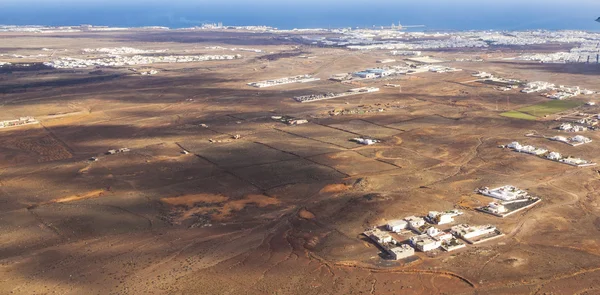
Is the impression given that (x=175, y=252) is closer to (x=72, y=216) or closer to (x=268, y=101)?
(x=72, y=216)

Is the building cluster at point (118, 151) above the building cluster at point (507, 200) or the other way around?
the other way around

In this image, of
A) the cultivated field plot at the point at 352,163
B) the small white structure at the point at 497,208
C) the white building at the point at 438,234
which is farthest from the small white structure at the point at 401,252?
the cultivated field plot at the point at 352,163

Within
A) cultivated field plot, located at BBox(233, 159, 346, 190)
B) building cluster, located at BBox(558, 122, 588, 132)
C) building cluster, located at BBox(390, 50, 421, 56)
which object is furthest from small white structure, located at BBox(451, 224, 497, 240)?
building cluster, located at BBox(390, 50, 421, 56)

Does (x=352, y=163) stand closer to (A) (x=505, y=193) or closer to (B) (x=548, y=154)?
(A) (x=505, y=193)

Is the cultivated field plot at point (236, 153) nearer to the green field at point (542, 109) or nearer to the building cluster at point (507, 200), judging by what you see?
the building cluster at point (507, 200)

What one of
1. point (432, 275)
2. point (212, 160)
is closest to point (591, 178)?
point (432, 275)

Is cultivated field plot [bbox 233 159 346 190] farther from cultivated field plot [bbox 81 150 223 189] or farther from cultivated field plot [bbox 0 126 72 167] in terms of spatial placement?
cultivated field plot [bbox 0 126 72 167]
